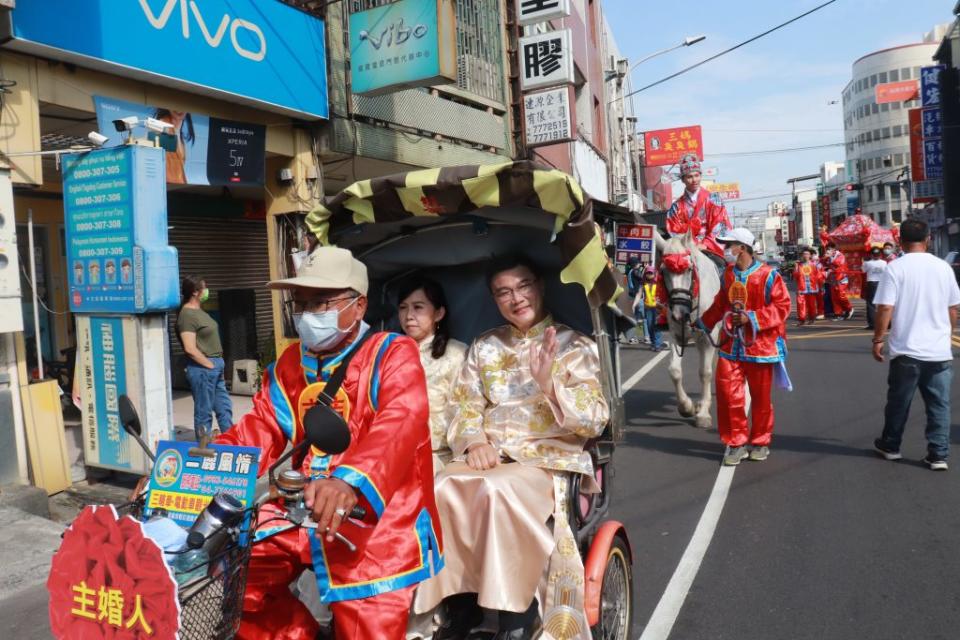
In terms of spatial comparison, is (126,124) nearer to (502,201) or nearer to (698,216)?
(502,201)

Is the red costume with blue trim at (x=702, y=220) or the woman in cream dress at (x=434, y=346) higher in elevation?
the red costume with blue trim at (x=702, y=220)

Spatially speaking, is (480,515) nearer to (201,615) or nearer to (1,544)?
(201,615)

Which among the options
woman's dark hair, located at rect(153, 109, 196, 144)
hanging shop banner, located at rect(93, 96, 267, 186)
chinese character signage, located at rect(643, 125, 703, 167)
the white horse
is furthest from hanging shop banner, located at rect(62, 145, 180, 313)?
chinese character signage, located at rect(643, 125, 703, 167)

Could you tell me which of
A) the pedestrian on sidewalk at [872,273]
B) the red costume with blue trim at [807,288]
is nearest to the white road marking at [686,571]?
the pedestrian on sidewalk at [872,273]

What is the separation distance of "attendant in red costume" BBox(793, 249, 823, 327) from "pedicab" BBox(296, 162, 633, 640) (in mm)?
17934

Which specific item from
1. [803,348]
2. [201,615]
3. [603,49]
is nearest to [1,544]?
[201,615]

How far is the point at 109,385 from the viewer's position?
22.7 feet

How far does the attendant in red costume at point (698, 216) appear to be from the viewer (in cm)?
927

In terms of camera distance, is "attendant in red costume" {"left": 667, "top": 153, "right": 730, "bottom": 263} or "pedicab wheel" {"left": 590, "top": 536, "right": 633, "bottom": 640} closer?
"pedicab wheel" {"left": 590, "top": 536, "right": 633, "bottom": 640}

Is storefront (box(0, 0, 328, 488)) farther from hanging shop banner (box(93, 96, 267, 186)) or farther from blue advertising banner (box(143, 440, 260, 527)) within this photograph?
blue advertising banner (box(143, 440, 260, 527))

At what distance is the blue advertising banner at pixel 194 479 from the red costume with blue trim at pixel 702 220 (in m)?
7.92

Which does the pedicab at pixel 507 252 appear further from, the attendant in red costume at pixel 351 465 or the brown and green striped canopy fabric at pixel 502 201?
the attendant in red costume at pixel 351 465

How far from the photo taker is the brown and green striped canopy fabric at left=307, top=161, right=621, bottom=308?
122 inches

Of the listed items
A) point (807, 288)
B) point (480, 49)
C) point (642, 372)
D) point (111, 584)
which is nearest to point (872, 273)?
point (807, 288)
